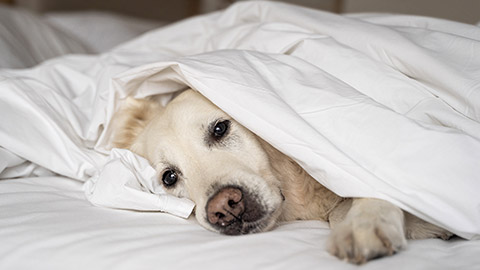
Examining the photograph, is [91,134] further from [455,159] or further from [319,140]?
[455,159]

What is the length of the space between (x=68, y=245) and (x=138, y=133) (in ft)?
2.88

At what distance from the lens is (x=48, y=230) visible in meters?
1.13

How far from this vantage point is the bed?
104 cm

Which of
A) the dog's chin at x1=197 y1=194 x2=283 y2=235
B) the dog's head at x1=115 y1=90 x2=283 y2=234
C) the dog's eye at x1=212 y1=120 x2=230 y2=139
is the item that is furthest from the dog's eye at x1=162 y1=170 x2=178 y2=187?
the dog's chin at x1=197 y1=194 x2=283 y2=235

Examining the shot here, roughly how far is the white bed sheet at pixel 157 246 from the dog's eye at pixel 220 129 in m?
0.34

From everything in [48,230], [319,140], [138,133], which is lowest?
[138,133]

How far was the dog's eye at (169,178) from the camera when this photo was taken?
5.22 feet

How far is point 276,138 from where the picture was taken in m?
1.27

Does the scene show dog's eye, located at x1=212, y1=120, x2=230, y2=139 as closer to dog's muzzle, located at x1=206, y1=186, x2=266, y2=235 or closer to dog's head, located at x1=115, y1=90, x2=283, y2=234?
dog's head, located at x1=115, y1=90, x2=283, y2=234

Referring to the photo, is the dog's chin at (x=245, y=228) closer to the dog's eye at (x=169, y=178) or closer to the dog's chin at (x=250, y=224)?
the dog's chin at (x=250, y=224)

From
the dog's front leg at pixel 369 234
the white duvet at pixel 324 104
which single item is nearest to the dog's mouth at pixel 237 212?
the white duvet at pixel 324 104

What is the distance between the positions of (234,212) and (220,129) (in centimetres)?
37

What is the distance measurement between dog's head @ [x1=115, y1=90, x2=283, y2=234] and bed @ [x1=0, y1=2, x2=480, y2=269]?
0.22ft

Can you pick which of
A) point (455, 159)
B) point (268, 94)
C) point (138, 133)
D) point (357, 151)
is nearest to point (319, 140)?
point (357, 151)
